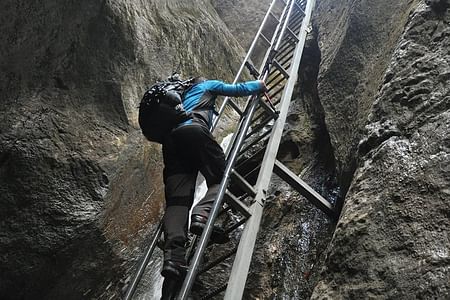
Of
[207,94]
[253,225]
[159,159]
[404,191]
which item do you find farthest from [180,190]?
[159,159]

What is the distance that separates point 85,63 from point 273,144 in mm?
2597

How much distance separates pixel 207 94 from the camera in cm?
381

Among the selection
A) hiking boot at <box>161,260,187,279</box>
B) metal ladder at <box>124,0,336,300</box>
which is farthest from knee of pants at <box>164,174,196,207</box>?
hiking boot at <box>161,260,187,279</box>

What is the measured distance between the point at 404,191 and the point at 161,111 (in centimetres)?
186

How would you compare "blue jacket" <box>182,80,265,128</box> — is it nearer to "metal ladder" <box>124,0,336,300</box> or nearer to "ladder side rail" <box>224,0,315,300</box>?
"metal ladder" <box>124,0,336,300</box>

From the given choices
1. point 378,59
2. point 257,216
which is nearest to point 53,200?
point 257,216

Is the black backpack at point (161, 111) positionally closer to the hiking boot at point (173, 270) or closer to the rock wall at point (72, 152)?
the hiking boot at point (173, 270)

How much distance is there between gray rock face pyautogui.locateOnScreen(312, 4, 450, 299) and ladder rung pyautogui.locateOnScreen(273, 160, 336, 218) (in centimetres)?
77

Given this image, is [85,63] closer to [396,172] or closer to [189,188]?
[189,188]

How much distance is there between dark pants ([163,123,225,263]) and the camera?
127 inches

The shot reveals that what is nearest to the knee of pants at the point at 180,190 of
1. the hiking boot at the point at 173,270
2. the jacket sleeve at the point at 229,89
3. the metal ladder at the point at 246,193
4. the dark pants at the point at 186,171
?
the dark pants at the point at 186,171

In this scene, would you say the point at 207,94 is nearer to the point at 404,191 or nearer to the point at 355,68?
the point at 404,191

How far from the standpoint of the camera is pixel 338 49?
553 centimetres

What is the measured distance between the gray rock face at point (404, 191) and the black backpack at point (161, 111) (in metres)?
1.50
